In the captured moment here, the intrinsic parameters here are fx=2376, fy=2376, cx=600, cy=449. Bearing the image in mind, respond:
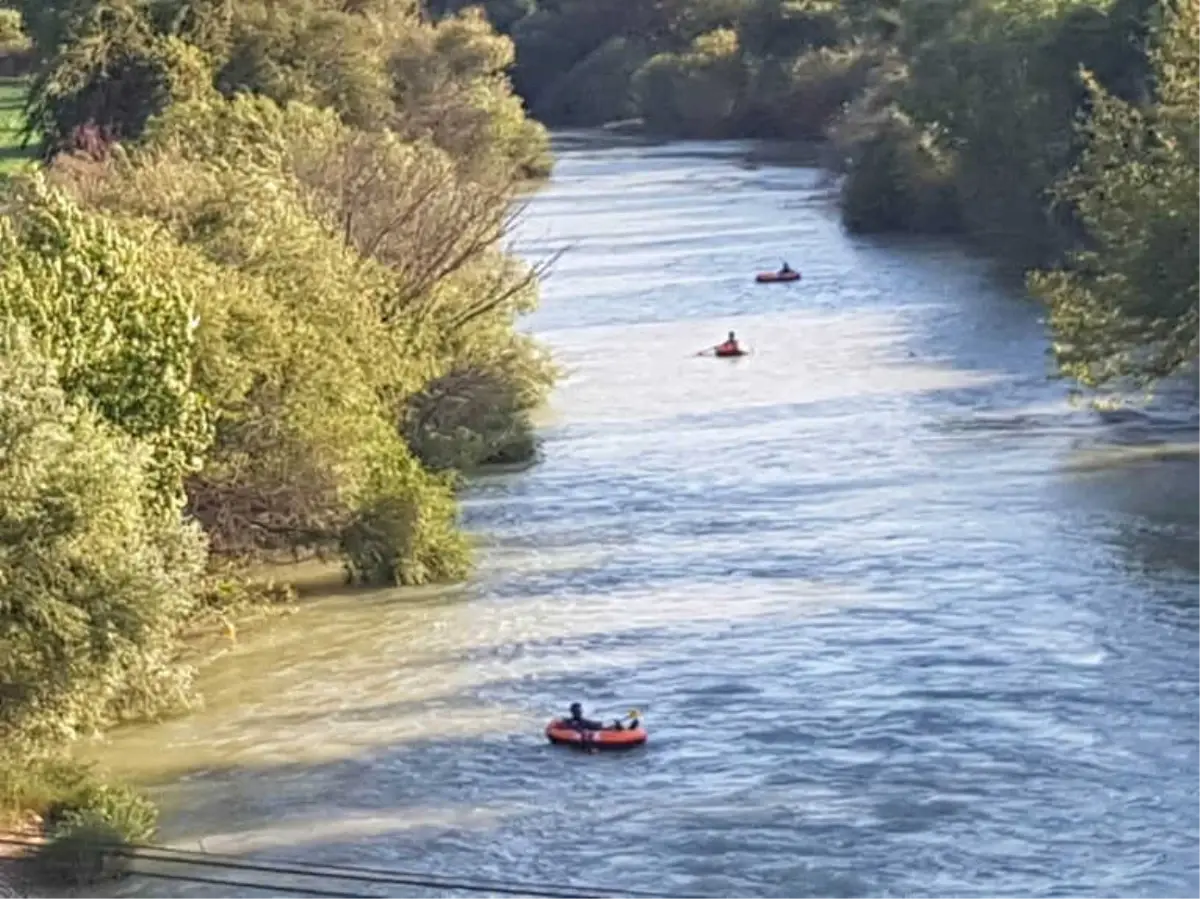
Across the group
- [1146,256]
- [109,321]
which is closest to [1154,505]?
[1146,256]

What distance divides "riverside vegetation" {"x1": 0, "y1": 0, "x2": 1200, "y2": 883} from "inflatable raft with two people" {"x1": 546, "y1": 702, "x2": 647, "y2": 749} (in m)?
5.01

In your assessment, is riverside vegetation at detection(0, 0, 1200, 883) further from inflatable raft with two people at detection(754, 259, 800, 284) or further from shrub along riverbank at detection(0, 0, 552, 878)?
inflatable raft with two people at detection(754, 259, 800, 284)

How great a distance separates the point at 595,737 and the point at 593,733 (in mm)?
62

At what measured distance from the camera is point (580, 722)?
3058 centimetres

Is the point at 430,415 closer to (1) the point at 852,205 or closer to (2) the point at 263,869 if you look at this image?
(2) the point at 263,869

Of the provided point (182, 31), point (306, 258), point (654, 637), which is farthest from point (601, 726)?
point (182, 31)

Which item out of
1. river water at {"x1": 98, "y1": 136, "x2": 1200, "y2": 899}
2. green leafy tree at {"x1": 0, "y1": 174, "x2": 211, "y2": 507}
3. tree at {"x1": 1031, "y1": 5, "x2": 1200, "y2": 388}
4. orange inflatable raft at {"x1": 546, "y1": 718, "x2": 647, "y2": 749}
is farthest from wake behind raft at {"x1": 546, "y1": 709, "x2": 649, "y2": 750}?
tree at {"x1": 1031, "y1": 5, "x2": 1200, "y2": 388}

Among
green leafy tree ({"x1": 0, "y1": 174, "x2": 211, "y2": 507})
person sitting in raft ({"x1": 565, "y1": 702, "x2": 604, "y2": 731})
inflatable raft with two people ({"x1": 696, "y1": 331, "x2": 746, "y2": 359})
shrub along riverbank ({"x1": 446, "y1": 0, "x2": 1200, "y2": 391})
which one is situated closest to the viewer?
person sitting in raft ({"x1": 565, "y1": 702, "x2": 604, "y2": 731})

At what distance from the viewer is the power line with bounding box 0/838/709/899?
2575cm

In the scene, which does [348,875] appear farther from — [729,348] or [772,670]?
[729,348]

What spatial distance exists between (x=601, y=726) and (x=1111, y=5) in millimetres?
44569

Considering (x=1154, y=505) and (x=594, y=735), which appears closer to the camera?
(x=594, y=735)

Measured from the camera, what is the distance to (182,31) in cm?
6275

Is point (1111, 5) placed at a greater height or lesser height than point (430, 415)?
greater
